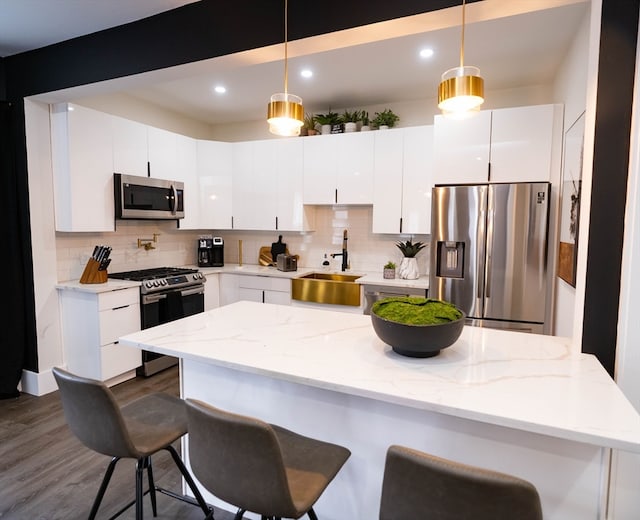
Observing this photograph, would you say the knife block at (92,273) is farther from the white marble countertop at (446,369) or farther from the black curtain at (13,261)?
the white marble countertop at (446,369)

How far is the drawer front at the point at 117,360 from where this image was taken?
3270 mm

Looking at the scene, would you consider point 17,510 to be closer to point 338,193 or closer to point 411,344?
point 411,344

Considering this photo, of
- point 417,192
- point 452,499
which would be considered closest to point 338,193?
point 417,192

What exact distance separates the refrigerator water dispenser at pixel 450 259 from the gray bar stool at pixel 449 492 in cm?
247

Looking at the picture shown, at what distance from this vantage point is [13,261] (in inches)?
122

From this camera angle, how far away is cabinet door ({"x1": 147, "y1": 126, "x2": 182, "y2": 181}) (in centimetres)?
386

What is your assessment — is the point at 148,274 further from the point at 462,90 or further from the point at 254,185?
the point at 462,90

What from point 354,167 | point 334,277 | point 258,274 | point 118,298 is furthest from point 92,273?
point 354,167

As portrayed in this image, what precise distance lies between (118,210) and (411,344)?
3.11m

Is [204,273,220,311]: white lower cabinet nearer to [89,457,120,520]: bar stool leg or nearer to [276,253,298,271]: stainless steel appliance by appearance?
[276,253,298,271]: stainless steel appliance

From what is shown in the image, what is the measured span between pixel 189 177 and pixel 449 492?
4.16 metres

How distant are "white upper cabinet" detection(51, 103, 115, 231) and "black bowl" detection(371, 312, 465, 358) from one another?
2.92 m

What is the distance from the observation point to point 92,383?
4.25ft

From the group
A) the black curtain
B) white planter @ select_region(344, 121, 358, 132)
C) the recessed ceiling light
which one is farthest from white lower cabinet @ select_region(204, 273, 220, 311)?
the recessed ceiling light
